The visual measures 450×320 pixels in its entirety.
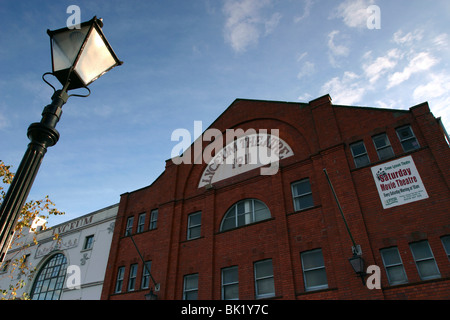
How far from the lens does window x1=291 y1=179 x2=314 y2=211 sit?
54.4ft

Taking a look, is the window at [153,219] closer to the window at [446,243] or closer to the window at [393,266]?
the window at [393,266]

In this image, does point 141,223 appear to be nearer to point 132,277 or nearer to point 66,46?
point 132,277

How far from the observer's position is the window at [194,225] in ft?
64.4

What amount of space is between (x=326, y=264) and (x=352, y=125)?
7362 millimetres

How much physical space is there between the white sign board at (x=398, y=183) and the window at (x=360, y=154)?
79cm

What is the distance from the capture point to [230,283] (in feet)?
54.8

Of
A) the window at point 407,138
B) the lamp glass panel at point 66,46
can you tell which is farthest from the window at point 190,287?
the lamp glass panel at point 66,46

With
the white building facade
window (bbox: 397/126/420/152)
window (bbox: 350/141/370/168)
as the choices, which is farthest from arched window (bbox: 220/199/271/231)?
the white building facade

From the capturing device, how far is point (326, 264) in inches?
568

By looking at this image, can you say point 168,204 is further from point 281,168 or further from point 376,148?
point 376,148

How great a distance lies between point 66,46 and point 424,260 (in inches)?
548

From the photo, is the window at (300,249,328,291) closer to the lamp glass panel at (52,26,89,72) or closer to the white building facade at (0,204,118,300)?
the lamp glass panel at (52,26,89,72)

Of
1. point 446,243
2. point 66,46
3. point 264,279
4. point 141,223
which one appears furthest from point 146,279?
point 66,46
